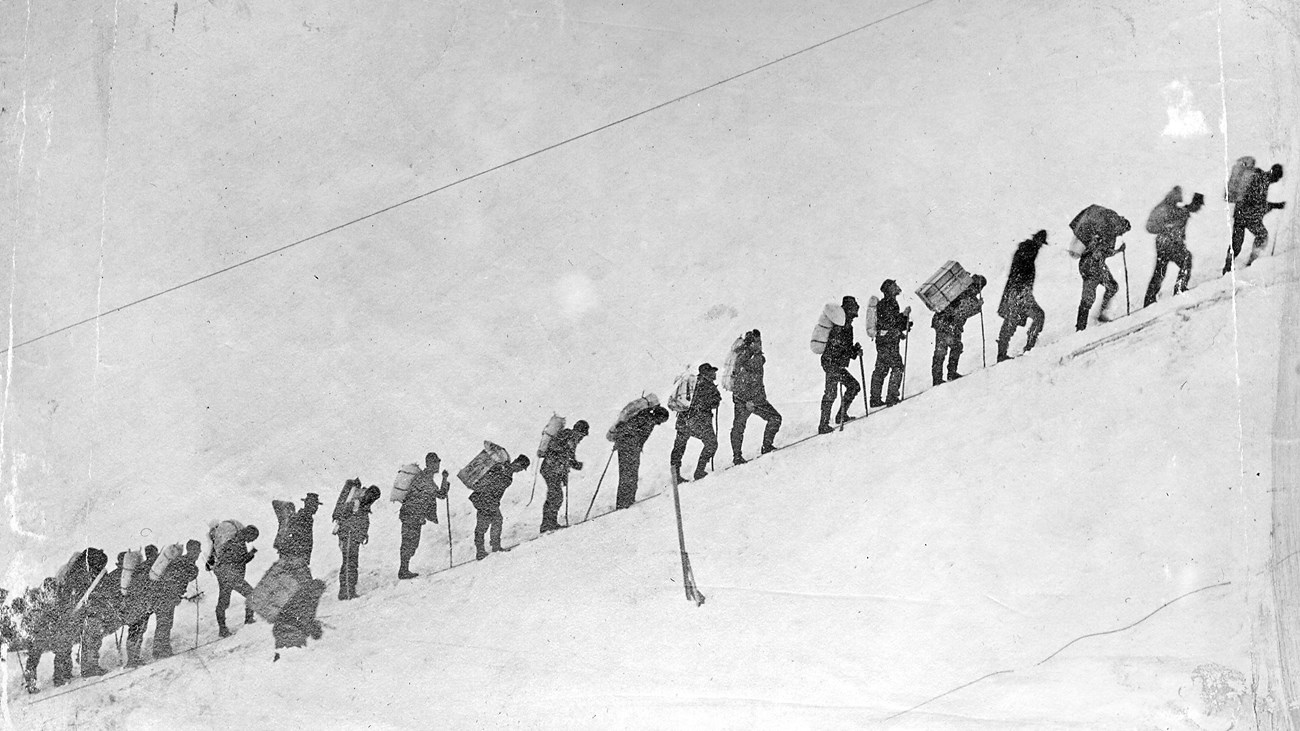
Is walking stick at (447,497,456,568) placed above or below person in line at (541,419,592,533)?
below

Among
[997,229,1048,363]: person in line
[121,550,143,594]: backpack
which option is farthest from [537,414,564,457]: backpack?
[997,229,1048,363]: person in line

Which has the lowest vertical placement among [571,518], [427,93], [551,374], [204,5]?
[571,518]

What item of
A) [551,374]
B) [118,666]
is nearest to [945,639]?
[551,374]

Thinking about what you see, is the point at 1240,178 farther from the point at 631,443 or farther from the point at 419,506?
the point at 419,506

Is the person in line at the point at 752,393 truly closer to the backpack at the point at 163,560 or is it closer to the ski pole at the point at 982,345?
the ski pole at the point at 982,345

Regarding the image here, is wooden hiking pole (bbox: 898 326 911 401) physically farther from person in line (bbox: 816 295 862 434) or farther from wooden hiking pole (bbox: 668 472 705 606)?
wooden hiking pole (bbox: 668 472 705 606)

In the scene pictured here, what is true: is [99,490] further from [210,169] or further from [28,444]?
[210,169]

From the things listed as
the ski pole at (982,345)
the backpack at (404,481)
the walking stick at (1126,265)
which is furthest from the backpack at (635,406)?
the walking stick at (1126,265)
